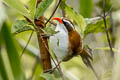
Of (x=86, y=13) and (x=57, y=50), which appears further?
(x=86, y=13)

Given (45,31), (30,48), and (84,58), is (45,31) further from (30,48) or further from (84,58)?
(30,48)

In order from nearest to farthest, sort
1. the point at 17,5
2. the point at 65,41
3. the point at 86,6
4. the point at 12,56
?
the point at 12,56 < the point at 17,5 < the point at 65,41 < the point at 86,6

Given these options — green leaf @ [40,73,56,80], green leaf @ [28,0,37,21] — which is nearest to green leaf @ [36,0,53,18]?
green leaf @ [28,0,37,21]

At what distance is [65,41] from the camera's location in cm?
66

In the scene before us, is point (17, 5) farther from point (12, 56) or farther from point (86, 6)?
point (86, 6)

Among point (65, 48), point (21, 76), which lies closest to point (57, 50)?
point (65, 48)

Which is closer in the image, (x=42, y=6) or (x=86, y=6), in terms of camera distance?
(x=42, y=6)

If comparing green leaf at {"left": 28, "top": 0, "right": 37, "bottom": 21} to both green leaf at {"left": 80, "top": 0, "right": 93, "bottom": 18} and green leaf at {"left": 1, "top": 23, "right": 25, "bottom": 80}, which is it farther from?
green leaf at {"left": 80, "top": 0, "right": 93, "bottom": 18}

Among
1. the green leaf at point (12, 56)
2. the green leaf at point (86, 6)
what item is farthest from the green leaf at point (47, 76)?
the green leaf at point (86, 6)

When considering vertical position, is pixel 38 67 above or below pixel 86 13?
below

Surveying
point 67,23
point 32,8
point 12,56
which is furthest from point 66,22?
point 12,56

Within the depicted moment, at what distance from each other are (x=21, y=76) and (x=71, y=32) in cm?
27

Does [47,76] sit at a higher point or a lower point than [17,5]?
lower

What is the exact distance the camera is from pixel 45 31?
0.58 m
